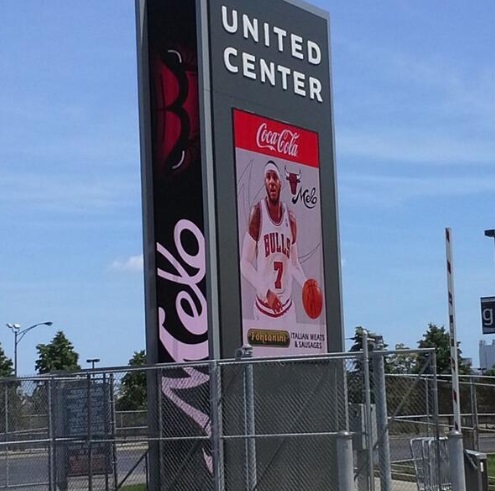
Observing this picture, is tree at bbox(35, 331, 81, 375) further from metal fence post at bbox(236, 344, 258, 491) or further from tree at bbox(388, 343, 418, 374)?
metal fence post at bbox(236, 344, 258, 491)

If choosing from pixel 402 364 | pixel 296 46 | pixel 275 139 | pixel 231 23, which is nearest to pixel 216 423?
pixel 275 139

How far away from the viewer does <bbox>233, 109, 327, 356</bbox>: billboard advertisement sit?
16562mm

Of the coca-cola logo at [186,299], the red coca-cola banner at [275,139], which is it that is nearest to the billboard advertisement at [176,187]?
the coca-cola logo at [186,299]

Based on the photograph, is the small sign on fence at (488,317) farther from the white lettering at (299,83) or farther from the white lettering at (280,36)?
the white lettering at (280,36)

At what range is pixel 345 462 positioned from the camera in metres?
12.9

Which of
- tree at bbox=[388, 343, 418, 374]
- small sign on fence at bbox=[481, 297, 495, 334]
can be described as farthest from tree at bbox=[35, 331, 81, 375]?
small sign on fence at bbox=[481, 297, 495, 334]

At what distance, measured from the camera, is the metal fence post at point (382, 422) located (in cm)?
1323

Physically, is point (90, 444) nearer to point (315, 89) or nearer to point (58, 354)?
point (315, 89)

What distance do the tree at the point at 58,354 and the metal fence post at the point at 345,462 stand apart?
60697 millimetres

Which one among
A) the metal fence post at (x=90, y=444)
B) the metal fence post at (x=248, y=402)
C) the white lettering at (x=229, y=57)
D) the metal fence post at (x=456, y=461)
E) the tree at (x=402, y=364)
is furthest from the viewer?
the tree at (x=402, y=364)

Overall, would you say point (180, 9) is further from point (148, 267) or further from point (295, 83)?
point (148, 267)

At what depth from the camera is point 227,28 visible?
1656 centimetres

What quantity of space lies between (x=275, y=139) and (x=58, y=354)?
5843 cm

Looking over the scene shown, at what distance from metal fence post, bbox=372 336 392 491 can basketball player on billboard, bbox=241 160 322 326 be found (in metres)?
3.35
